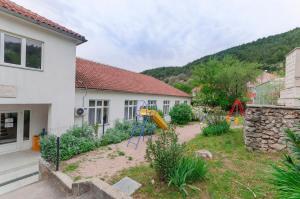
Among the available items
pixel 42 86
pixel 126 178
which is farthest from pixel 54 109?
pixel 126 178

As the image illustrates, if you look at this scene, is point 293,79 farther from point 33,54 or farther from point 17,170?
point 17,170

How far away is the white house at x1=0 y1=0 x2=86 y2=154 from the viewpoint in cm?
824

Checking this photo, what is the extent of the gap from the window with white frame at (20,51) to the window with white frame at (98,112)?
4.64 metres

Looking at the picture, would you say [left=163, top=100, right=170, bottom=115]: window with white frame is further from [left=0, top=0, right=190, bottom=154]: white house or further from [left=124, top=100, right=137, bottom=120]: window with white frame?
[left=0, top=0, right=190, bottom=154]: white house

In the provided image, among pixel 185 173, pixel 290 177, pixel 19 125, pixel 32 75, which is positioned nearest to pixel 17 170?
pixel 19 125

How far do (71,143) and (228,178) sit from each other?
7.39m

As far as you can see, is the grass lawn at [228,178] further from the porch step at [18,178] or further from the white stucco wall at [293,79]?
the porch step at [18,178]

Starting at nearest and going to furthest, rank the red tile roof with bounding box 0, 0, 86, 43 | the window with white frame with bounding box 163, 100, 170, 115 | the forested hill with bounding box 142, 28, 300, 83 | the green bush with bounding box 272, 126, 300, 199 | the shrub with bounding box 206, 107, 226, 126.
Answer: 1. the green bush with bounding box 272, 126, 300, 199
2. the red tile roof with bounding box 0, 0, 86, 43
3. the shrub with bounding box 206, 107, 226, 126
4. the window with white frame with bounding box 163, 100, 170, 115
5. the forested hill with bounding box 142, 28, 300, 83

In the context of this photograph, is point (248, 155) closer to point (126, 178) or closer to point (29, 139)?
point (126, 178)

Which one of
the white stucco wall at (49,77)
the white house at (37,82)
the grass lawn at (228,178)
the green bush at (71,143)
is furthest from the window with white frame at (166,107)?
the grass lawn at (228,178)

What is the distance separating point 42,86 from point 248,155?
9949mm

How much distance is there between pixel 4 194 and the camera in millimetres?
6527

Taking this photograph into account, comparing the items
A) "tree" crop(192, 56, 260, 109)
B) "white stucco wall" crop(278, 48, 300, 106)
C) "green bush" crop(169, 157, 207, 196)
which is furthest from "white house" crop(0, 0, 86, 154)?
"tree" crop(192, 56, 260, 109)

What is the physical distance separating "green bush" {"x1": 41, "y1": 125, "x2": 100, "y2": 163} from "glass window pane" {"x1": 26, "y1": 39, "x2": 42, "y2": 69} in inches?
138
